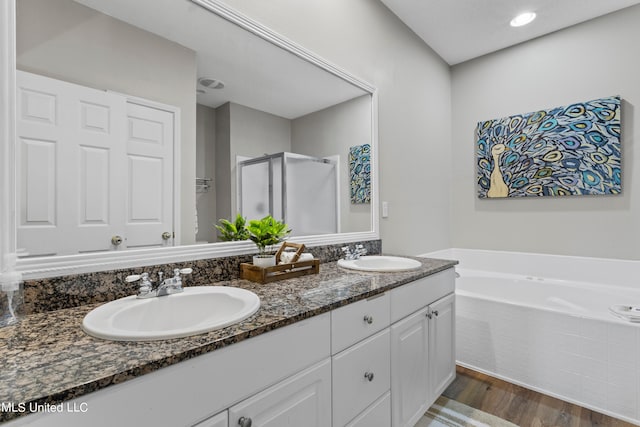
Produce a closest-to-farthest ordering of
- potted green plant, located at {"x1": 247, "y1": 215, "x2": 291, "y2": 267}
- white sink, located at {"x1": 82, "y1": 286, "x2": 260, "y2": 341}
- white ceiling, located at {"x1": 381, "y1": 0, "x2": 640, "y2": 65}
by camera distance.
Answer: white sink, located at {"x1": 82, "y1": 286, "x2": 260, "y2": 341}
potted green plant, located at {"x1": 247, "y1": 215, "x2": 291, "y2": 267}
white ceiling, located at {"x1": 381, "y1": 0, "x2": 640, "y2": 65}

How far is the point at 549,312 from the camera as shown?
73.2 inches

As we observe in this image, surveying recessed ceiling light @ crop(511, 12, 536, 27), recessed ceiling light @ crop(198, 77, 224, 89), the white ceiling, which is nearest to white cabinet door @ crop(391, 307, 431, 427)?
recessed ceiling light @ crop(198, 77, 224, 89)

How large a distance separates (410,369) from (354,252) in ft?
2.36

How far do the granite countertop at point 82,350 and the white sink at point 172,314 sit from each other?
19 mm

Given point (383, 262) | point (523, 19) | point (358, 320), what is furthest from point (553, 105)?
point (358, 320)

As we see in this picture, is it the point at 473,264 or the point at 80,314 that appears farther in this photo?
the point at 473,264

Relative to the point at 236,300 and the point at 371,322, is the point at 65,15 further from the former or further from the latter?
the point at 371,322

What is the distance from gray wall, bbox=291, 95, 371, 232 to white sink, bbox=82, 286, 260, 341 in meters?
0.92

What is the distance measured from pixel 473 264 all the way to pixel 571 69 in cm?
175

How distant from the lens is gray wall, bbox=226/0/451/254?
→ 5.70 feet

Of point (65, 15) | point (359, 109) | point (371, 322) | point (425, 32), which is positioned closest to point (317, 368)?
point (371, 322)

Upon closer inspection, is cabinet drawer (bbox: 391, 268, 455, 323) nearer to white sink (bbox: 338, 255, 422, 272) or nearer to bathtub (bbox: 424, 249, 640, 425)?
white sink (bbox: 338, 255, 422, 272)

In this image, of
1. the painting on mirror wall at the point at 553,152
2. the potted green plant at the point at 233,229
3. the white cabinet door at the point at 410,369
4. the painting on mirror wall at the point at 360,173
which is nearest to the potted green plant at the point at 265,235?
the potted green plant at the point at 233,229

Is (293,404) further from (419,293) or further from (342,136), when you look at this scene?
(342,136)
